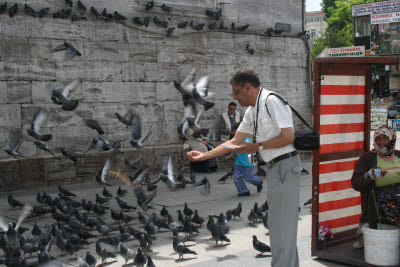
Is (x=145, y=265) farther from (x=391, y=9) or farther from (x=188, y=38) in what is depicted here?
(x=188, y=38)

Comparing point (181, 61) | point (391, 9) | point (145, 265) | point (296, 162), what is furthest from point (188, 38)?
point (296, 162)

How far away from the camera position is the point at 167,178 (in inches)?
351

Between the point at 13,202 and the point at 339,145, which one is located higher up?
the point at 339,145

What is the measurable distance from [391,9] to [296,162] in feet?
16.7

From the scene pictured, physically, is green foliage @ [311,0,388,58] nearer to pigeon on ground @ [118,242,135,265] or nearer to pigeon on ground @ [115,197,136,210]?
pigeon on ground @ [115,197,136,210]

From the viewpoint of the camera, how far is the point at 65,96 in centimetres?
998

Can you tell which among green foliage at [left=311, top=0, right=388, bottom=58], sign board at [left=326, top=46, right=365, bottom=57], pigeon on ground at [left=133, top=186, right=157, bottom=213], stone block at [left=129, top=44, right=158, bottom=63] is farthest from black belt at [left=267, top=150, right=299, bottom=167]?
green foliage at [left=311, top=0, right=388, bottom=58]

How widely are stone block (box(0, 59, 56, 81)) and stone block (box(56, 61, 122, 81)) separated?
19cm

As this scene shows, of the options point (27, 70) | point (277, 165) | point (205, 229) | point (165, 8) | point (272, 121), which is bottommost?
point (205, 229)

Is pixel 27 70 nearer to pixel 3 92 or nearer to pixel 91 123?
pixel 3 92

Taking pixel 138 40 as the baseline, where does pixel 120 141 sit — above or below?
below

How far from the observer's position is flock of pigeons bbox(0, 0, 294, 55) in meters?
10.3

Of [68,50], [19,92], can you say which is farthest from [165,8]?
[19,92]

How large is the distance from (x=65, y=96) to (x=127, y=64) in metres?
2.16
